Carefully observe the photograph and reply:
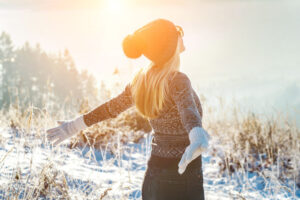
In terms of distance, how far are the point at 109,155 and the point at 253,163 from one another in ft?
6.85

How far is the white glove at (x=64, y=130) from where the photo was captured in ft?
5.96

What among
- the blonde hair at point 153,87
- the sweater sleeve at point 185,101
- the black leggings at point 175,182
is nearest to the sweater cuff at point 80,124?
the blonde hair at point 153,87

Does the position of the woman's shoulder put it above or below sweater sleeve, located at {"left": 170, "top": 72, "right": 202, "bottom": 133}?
above

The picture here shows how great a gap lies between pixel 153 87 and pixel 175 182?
0.54 metres

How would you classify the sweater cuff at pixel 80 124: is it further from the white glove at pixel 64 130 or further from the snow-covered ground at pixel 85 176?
the snow-covered ground at pixel 85 176

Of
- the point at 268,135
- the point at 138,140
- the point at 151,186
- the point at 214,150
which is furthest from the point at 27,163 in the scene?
the point at 268,135

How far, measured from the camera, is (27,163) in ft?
8.52

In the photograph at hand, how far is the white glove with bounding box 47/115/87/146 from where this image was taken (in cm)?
182

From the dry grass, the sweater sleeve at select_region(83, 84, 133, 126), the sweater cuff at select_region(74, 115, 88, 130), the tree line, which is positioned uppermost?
the tree line

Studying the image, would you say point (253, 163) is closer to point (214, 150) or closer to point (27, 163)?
point (214, 150)

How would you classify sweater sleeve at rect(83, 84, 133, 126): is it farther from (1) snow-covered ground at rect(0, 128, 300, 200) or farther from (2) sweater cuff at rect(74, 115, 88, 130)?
(1) snow-covered ground at rect(0, 128, 300, 200)

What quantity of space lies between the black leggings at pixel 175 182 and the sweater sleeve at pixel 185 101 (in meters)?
0.35

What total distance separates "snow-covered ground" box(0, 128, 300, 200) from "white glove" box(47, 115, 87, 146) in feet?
0.63

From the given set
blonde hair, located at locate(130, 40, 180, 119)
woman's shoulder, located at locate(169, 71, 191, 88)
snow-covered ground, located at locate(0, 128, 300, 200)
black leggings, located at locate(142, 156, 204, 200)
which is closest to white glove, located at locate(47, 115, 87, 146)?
snow-covered ground, located at locate(0, 128, 300, 200)
